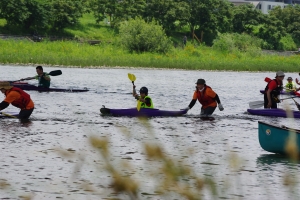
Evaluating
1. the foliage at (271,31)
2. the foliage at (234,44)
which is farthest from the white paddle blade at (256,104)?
the foliage at (271,31)

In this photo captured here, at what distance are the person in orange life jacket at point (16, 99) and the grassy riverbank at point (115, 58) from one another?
31.5 metres

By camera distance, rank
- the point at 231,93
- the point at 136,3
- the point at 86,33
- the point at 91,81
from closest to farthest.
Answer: the point at 231,93, the point at 91,81, the point at 86,33, the point at 136,3

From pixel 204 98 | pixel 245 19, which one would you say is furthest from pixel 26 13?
pixel 204 98

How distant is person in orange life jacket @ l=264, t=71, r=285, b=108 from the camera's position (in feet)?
73.2

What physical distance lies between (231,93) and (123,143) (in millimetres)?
21589

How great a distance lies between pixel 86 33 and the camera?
78.8 meters

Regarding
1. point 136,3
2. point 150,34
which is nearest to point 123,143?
point 150,34

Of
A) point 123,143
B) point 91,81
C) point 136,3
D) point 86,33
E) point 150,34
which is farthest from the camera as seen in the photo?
point 136,3

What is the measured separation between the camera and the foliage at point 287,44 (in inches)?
3848

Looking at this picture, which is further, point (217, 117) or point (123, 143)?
point (217, 117)

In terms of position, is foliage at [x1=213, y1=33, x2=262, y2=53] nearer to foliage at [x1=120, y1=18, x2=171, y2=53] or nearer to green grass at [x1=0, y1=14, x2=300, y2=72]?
green grass at [x1=0, y1=14, x2=300, y2=72]

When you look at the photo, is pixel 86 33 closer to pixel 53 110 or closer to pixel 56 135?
pixel 53 110

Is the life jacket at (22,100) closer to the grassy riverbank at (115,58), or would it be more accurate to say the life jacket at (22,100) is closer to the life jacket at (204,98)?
the life jacket at (204,98)

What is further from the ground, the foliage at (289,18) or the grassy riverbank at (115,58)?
the foliage at (289,18)
